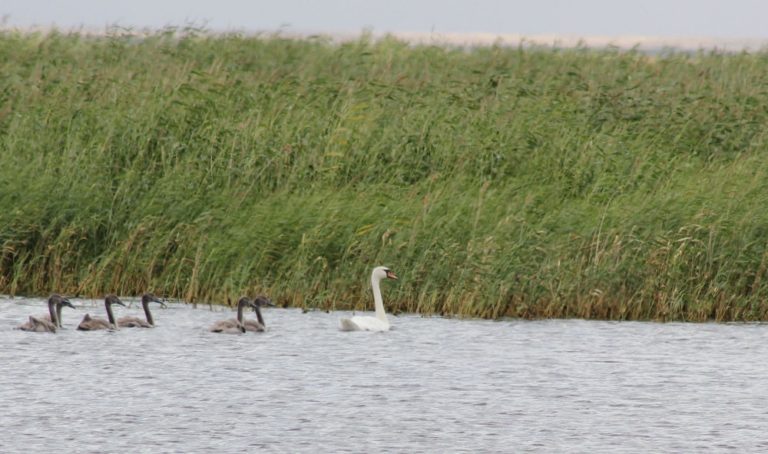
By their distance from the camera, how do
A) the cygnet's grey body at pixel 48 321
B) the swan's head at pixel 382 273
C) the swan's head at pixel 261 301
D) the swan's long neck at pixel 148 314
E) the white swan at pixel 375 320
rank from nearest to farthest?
the cygnet's grey body at pixel 48 321 → the white swan at pixel 375 320 → the swan's long neck at pixel 148 314 → the swan's head at pixel 261 301 → the swan's head at pixel 382 273

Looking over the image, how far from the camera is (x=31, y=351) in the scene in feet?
40.0

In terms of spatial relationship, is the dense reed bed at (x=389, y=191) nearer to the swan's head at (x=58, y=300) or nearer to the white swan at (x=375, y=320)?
the white swan at (x=375, y=320)

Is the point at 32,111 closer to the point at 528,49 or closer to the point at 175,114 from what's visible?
the point at 175,114

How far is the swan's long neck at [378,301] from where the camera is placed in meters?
13.4

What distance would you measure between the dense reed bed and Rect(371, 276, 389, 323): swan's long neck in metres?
0.80

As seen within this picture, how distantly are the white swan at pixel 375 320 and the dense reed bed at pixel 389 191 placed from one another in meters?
0.83

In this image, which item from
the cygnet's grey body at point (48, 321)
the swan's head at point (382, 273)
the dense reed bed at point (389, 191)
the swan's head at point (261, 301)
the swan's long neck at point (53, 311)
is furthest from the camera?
the dense reed bed at point (389, 191)

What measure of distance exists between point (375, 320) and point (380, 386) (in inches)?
83.2

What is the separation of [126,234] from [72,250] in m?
0.60

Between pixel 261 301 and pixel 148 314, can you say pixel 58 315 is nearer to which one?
pixel 148 314

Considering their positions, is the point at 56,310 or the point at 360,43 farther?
the point at 360,43

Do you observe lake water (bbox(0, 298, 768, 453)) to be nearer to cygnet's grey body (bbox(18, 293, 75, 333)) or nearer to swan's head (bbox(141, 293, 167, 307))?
cygnet's grey body (bbox(18, 293, 75, 333))

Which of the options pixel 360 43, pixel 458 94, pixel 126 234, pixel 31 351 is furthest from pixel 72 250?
pixel 360 43

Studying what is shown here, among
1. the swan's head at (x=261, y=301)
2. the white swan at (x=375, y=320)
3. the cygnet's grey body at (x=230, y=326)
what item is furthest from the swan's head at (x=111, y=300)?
the white swan at (x=375, y=320)
